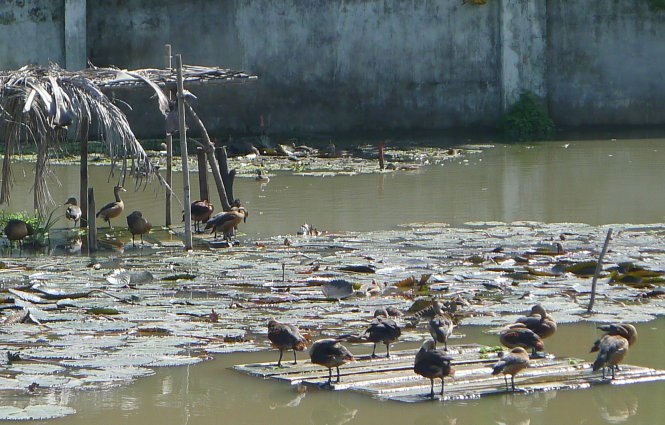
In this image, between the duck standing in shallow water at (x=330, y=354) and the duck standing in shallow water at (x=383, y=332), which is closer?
the duck standing in shallow water at (x=330, y=354)

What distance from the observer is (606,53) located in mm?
24562

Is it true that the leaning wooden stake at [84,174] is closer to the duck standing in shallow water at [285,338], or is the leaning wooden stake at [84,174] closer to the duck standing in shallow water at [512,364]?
the duck standing in shallow water at [285,338]

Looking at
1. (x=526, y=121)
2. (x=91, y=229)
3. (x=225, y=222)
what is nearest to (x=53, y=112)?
(x=91, y=229)

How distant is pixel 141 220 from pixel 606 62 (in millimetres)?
13582

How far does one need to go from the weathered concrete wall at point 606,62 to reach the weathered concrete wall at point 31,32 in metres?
9.64

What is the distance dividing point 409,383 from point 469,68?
56.1 ft

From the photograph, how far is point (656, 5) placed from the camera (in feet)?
79.5

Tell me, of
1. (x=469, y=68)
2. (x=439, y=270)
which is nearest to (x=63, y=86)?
(x=439, y=270)

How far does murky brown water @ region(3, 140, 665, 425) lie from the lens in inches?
298

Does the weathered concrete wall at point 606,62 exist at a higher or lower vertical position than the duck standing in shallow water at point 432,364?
higher

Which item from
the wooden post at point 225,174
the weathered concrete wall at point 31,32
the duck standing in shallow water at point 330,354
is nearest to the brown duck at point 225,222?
the wooden post at point 225,174

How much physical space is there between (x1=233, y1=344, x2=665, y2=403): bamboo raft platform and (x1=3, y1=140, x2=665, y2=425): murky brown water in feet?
0.31

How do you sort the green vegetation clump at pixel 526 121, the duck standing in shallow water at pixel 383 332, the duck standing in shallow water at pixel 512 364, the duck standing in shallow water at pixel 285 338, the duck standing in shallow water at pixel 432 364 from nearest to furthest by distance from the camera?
1. the duck standing in shallow water at pixel 432 364
2. the duck standing in shallow water at pixel 512 364
3. the duck standing in shallow water at pixel 285 338
4. the duck standing in shallow water at pixel 383 332
5. the green vegetation clump at pixel 526 121

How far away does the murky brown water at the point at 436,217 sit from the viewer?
7574mm
